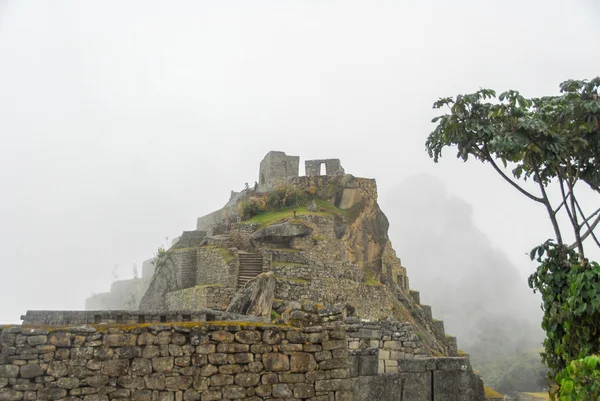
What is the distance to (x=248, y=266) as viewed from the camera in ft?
80.0

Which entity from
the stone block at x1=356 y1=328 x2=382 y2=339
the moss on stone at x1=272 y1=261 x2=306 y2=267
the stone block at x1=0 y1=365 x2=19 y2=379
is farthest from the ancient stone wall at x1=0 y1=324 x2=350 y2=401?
the moss on stone at x1=272 y1=261 x2=306 y2=267

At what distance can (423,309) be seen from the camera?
32.4 metres

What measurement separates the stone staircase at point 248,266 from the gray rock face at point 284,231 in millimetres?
1295

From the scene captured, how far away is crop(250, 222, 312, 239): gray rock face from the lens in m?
25.9

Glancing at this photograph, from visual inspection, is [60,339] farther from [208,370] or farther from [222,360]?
[222,360]

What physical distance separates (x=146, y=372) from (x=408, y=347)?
677 centimetres

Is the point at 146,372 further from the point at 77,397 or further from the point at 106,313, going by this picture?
the point at 106,313

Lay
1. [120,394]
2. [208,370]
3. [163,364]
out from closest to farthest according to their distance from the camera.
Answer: [120,394] < [163,364] < [208,370]

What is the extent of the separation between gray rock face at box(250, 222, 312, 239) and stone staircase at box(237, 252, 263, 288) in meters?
1.29

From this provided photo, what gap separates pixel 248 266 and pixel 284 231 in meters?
2.60

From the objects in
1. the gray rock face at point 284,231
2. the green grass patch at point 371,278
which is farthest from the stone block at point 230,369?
the green grass patch at point 371,278

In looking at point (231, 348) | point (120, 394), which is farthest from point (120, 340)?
point (231, 348)

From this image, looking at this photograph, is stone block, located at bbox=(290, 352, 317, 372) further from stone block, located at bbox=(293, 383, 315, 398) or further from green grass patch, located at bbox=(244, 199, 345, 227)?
green grass patch, located at bbox=(244, 199, 345, 227)

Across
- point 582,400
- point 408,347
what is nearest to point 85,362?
point 582,400
